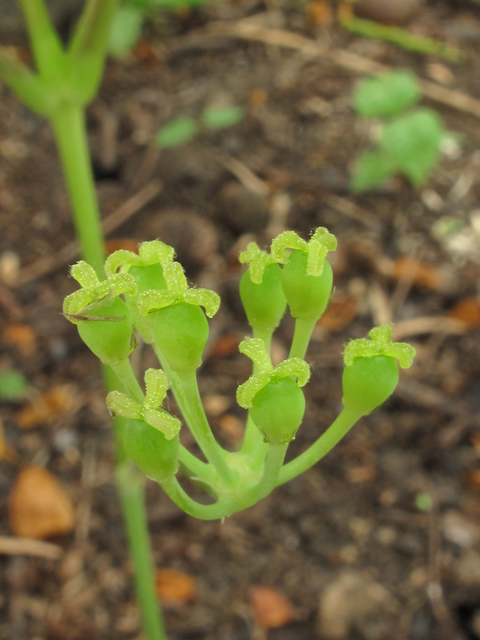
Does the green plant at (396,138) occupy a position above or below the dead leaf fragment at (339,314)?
above

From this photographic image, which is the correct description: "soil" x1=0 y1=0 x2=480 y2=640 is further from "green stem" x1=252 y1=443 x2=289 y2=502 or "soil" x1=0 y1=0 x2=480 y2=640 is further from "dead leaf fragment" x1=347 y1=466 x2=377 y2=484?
"green stem" x1=252 y1=443 x2=289 y2=502

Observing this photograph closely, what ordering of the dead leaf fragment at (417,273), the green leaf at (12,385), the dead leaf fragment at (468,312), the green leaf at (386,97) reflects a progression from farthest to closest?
the green leaf at (386,97)
the dead leaf fragment at (417,273)
the dead leaf fragment at (468,312)
the green leaf at (12,385)

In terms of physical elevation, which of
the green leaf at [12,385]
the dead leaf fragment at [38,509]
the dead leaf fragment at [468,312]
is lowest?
the dead leaf fragment at [468,312]

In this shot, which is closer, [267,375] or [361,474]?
[267,375]

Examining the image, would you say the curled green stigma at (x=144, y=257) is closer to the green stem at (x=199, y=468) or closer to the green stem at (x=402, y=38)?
the green stem at (x=199, y=468)

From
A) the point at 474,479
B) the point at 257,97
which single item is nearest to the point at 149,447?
the point at 474,479

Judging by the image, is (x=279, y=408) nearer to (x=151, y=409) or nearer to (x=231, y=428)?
(x=151, y=409)

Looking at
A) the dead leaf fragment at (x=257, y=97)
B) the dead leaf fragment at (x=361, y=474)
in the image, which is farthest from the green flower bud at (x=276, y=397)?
the dead leaf fragment at (x=257, y=97)
